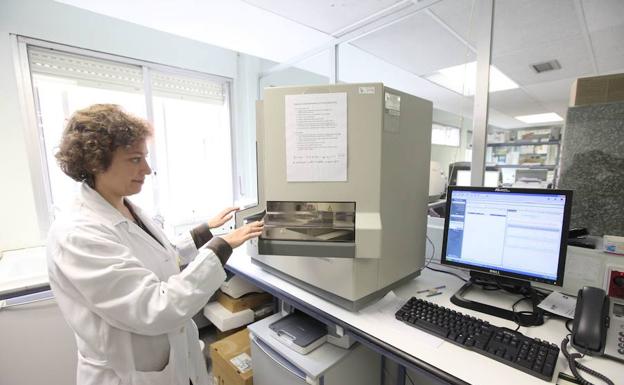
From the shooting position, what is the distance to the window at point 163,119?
2.08 meters

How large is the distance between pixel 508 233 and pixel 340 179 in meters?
0.68

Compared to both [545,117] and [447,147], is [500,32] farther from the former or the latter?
[545,117]

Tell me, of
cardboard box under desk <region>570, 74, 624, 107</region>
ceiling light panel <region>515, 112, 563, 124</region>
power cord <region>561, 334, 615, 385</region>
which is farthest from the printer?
ceiling light panel <region>515, 112, 563, 124</region>

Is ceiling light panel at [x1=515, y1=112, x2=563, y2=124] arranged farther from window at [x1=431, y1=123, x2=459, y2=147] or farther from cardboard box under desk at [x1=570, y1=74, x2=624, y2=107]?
cardboard box under desk at [x1=570, y1=74, x2=624, y2=107]

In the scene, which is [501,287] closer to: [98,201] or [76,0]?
[98,201]

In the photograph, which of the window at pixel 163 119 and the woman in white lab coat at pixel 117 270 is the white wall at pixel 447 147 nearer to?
the window at pixel 163 119

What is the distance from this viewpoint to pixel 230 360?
5.09 ft

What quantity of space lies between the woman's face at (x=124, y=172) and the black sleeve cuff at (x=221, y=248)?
1.11 feet

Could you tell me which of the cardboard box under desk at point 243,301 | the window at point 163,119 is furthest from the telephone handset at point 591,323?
the window at point 163,119

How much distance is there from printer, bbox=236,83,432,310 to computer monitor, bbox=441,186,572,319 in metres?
0.24

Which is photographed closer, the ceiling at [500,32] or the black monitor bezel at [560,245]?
the black monitor bezel at [560,245]

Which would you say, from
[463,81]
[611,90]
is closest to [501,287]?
[611,90]

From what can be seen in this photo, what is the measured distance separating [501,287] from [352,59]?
2306 millimetres

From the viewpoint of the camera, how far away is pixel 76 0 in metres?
1.71
